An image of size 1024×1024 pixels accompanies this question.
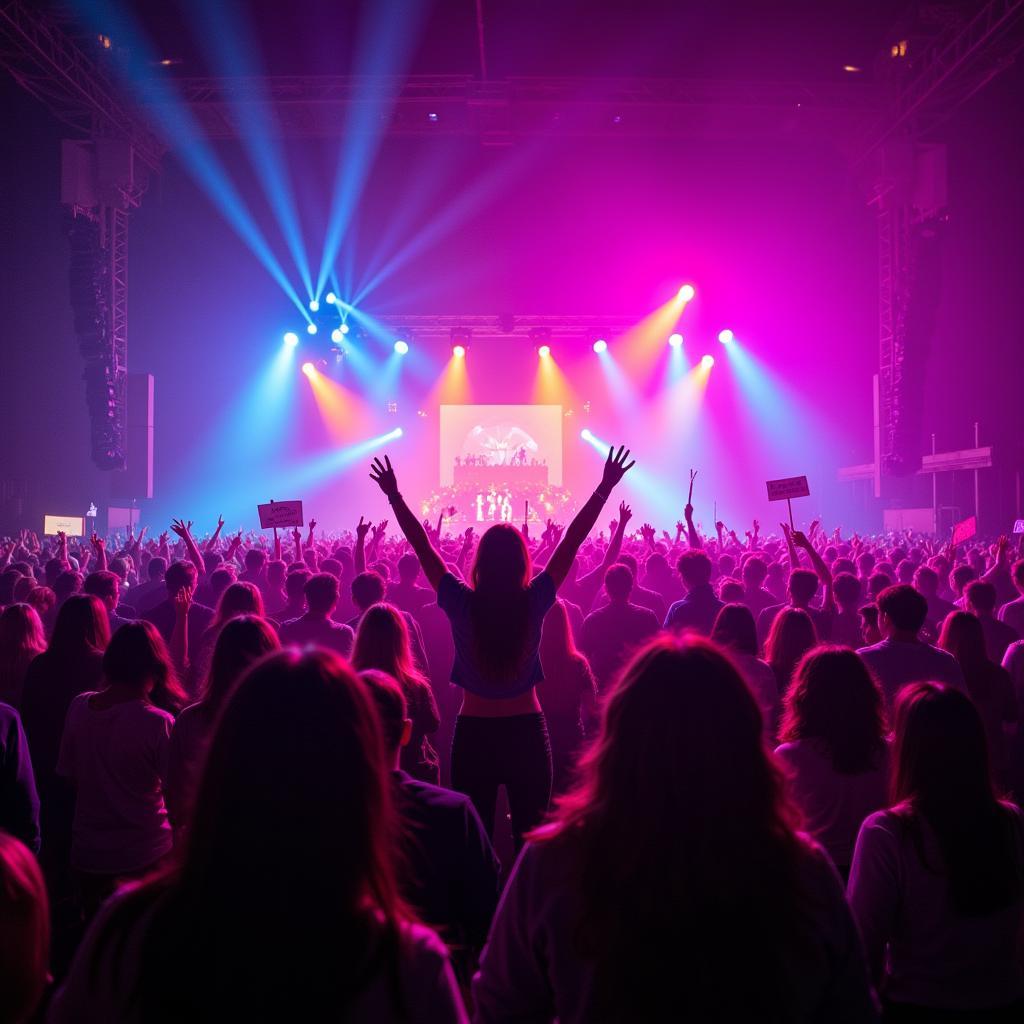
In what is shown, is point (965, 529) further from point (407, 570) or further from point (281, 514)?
point (281, 514)

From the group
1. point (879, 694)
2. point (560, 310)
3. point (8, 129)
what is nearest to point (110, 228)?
point (8, 129)

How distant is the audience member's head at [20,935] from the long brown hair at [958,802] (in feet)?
6.23

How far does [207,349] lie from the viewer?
25.8m

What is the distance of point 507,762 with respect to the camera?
376 cm

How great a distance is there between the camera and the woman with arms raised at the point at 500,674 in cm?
370

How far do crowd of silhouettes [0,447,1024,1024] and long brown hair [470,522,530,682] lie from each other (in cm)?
1

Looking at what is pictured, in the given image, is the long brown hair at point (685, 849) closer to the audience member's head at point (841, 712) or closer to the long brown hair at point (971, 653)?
the audience member's head at point (841, 712)

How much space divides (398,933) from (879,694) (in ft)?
7.63

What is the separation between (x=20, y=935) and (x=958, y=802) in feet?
6.61

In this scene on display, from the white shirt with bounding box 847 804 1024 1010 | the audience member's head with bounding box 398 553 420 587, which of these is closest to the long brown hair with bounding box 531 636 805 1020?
the white shirt with bounding box 847 804 1024 1010

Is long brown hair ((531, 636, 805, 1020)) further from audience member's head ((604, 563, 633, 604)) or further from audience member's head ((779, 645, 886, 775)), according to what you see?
audience member's head ((604, 563, 633, 604))

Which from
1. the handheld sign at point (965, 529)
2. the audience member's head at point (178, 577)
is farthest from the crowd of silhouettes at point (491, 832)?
the handheld sign at point (965, 529)

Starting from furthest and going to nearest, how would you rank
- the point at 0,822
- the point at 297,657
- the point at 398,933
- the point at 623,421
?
the point at 623,421
the point at 0,822
the point at 297,657
the point at 398,933

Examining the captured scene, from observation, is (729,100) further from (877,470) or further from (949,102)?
(877,470)
